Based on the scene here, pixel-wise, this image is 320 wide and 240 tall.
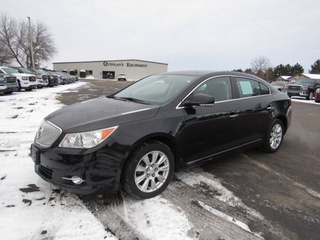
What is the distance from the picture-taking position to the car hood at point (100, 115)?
7.38 ft

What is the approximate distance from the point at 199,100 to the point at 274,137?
2.46 m

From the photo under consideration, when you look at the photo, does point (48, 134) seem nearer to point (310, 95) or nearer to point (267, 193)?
point (267, 193)

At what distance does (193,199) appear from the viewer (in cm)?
261

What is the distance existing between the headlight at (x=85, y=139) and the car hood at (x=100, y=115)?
52mm

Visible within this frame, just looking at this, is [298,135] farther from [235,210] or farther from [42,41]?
[42,41]

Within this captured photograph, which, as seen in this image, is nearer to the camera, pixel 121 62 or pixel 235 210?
pixel 235 210

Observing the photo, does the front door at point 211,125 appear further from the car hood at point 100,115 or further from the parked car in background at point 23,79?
the parked car in background at point 23,79

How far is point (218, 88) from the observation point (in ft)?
10.8

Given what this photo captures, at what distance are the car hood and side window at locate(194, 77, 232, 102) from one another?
3.00ft

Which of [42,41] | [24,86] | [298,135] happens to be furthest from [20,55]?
[298,135]

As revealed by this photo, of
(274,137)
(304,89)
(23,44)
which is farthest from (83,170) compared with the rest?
(23,44)

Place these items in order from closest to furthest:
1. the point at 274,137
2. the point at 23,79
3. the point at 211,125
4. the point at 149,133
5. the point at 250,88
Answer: the point at 149,133, the point at 211,125, the point at 250,88, the point at 274,137, the point at 23,79

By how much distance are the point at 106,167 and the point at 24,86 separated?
14575mm

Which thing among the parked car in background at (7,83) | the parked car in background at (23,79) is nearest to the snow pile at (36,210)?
the parked car in background at (7,83)
